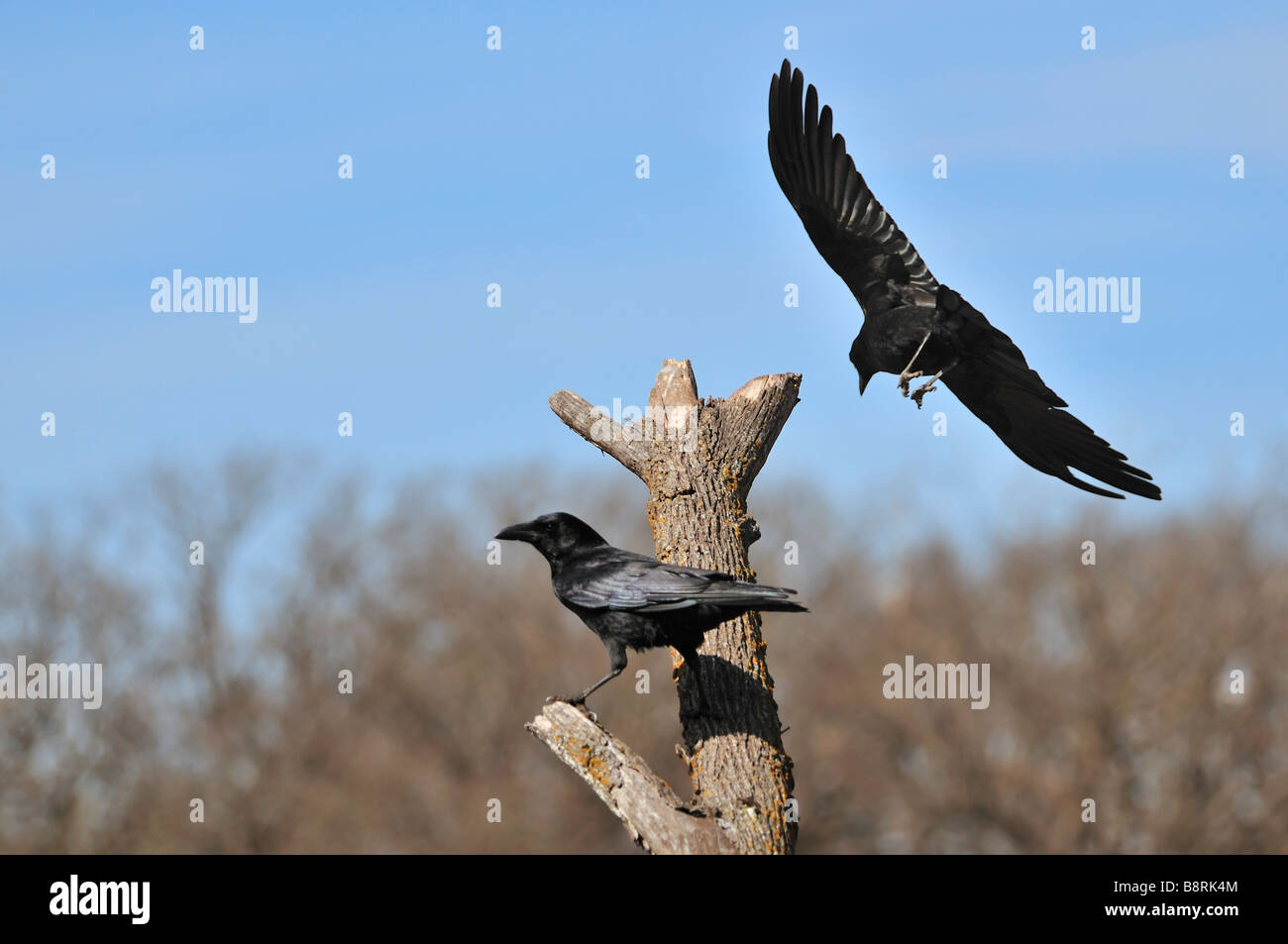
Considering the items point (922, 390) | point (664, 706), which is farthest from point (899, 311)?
point (664, 706)

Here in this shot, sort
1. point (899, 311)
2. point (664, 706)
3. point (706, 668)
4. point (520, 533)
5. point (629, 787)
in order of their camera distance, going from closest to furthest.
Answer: point (629, 787), point (706, 668), point (520, 533), point (899, 311), point (664, 706)

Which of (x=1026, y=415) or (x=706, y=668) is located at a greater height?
(x=1026, y=415)

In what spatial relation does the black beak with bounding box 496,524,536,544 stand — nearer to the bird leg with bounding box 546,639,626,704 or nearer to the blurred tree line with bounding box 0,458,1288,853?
the bird leg with bounding box 546,639,626,704

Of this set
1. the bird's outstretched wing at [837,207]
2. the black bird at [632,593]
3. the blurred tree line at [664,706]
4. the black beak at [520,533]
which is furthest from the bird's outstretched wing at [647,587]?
the blurred tree line at [664,706]

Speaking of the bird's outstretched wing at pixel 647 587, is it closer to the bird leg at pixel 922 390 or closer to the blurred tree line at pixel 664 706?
the bird leg at pixel 922 390

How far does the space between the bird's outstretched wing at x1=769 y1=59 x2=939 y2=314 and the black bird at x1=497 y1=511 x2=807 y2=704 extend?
2.59 m

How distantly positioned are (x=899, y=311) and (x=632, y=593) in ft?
9.30

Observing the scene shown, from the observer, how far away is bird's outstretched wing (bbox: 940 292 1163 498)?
9.21 meters

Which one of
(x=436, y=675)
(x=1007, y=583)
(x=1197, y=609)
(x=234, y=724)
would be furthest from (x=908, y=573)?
(x=234, y=724)

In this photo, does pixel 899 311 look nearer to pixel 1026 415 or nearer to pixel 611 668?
pixel 1026 415

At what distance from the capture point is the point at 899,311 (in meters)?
9.05

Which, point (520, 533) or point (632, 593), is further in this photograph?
point (520, 533)

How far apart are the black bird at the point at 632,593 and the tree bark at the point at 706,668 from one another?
0.28 m

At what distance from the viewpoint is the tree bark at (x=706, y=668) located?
7.33 m
